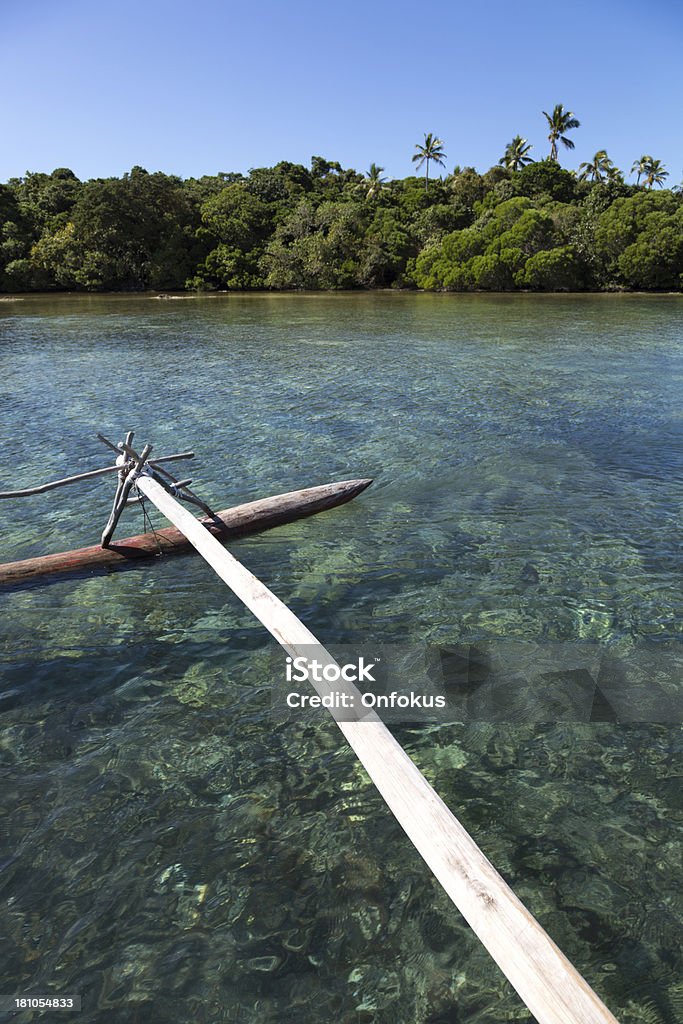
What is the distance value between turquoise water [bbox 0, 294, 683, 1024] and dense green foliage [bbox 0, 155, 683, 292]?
223 feet

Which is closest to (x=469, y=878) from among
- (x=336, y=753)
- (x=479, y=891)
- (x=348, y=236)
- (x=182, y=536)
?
(x=479, y=891)

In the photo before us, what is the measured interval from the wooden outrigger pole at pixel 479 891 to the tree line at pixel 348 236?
77123mm

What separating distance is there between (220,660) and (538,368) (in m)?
22.8

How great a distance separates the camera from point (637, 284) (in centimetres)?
7369

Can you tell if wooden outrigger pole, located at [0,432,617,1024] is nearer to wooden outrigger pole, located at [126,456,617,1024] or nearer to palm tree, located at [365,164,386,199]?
wooden outrigger pole, located at [126,456,617,1024]

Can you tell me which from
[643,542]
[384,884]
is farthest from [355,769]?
[643,542]

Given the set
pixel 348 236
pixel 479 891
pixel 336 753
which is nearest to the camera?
pixel 479 891

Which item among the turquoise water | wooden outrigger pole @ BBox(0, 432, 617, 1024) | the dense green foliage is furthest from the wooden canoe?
the dense green foliage

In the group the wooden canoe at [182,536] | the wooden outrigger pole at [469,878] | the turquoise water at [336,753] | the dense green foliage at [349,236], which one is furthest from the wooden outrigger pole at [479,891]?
the dense green foliage at [349,236]

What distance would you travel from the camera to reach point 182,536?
8.78 m

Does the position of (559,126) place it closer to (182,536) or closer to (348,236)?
(348,236)

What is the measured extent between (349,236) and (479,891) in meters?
89.1

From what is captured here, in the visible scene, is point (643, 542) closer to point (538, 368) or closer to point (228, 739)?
point (228, 739)

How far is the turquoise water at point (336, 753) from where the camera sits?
3.61 m
